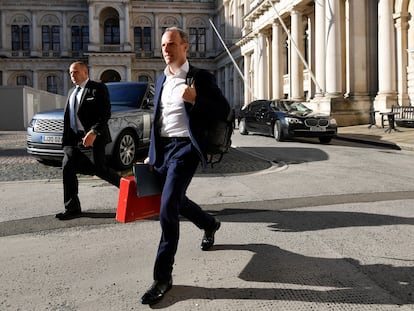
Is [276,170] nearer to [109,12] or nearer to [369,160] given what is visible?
[369,160]

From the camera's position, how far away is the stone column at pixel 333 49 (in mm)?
23250

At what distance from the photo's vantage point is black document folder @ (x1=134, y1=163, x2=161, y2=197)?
11.0ft

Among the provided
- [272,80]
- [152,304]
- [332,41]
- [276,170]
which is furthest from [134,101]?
[272,80]

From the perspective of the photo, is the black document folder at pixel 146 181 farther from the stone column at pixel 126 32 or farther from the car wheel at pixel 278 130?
the stone column at pixel 126 32

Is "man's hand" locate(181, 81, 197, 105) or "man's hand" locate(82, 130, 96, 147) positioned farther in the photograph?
"man's hand" locate(82, 130, 96, 147)

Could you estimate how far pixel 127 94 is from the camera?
9828 mm

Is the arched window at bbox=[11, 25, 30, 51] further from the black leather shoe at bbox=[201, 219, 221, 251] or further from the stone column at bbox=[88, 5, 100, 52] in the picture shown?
the black leather shoe at bbox=[201, 219, 221, 251]

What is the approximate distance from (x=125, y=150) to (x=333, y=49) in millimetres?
17639

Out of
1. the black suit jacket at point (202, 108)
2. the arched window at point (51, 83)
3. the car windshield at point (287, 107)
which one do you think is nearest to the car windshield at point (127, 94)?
the black suit jacket at point (202, 108)

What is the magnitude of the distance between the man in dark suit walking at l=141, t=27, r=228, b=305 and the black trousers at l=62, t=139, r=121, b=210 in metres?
2.24

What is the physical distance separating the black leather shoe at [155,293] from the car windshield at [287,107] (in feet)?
45.0

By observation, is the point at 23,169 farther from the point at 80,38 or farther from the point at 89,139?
the point at 80,38

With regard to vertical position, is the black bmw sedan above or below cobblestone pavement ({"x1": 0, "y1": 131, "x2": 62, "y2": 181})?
above

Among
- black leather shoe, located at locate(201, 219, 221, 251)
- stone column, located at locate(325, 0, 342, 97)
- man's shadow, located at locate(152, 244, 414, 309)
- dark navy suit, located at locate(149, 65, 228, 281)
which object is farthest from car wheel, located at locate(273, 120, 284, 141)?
dark navy suit, located at locate(149, 65, 228, 281)
